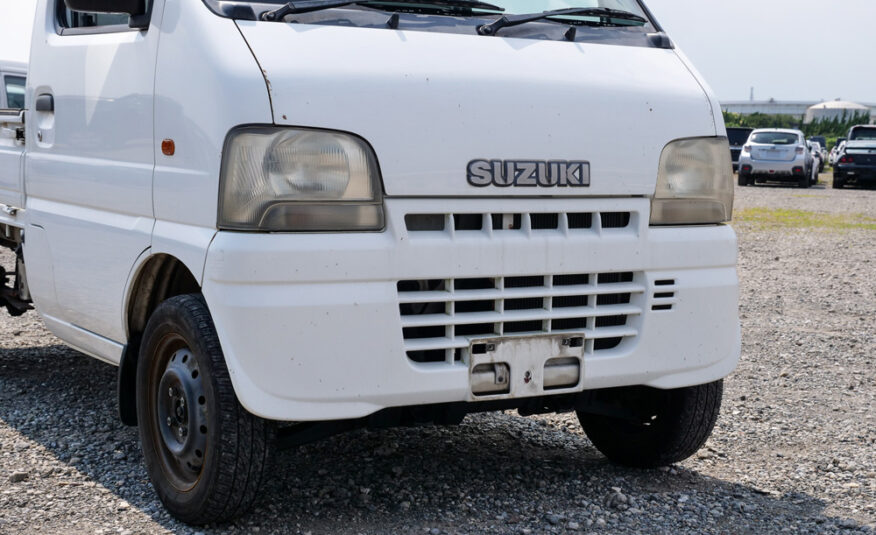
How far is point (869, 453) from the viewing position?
4680mm

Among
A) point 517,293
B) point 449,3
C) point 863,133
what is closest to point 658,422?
point 517,293

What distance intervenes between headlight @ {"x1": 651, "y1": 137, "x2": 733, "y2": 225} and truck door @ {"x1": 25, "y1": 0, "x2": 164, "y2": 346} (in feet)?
5.71

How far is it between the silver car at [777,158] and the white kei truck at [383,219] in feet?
79.6

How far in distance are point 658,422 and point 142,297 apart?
2.05 m

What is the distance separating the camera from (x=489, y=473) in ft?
14.0

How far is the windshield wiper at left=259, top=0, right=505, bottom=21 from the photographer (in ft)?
10.9

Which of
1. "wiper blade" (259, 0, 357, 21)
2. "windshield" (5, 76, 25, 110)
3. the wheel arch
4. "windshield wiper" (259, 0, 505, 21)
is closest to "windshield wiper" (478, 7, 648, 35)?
"windshield wiper" (259, 0, 505, 21)

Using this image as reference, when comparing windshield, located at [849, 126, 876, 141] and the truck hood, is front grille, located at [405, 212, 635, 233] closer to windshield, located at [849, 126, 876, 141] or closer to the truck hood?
the truck hood

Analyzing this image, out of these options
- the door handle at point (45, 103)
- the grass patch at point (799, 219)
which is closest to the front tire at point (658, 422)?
the door handle at point (45, 103)

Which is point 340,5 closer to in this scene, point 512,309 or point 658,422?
point 512,309

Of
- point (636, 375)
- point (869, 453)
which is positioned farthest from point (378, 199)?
point (869, 453)

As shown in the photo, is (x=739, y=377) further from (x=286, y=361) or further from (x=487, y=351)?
(x=286, y=361)

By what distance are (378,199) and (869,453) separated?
275 cm

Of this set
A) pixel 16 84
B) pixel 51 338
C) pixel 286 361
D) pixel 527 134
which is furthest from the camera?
pixel 16 84
